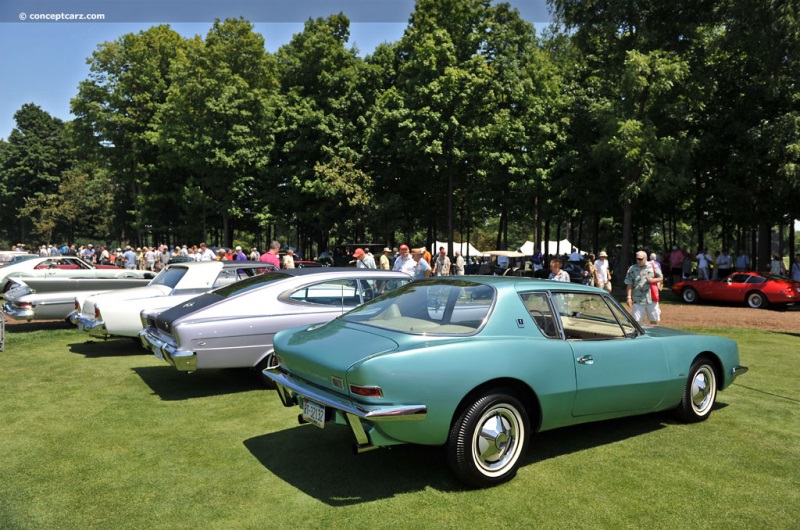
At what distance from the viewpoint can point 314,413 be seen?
14.1 ft

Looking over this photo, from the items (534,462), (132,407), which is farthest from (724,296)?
(132,407)

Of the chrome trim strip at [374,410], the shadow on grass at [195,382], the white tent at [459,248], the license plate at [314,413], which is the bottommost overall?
the shadow on grass at [195,382]

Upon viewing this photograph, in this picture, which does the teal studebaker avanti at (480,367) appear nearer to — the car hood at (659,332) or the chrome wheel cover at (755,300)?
the car hood at (659,332)

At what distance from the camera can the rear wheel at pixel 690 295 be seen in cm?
2098

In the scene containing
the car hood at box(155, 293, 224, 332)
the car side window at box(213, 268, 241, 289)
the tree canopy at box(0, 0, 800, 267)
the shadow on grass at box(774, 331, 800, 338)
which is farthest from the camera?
the tree canopy at box(0, 0, 800, 267)

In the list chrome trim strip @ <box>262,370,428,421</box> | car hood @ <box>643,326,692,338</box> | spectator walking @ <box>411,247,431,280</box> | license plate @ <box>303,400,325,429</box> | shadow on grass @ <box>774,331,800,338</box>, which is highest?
spectator walking @ <box>411,247,431,280</box>

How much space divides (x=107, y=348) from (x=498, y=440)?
27.3 ft

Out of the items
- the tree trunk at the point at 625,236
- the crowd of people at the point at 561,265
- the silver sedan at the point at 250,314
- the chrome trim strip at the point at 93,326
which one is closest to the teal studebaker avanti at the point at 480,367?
the silver sedan at the point at 250,314

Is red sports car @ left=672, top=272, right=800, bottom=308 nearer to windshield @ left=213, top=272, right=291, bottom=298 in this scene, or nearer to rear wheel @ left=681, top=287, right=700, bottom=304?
rear wheel @ left=681, top=287, right=700, bottom=304

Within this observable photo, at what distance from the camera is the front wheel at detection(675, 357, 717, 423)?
573 centimetres

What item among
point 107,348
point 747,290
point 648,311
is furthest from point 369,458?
point 747,290

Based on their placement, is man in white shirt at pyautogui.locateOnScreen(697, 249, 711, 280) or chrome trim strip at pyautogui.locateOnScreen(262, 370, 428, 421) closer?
chrome trim strip at pyautogui.locateOnScreen(262, 370, 428, 421)

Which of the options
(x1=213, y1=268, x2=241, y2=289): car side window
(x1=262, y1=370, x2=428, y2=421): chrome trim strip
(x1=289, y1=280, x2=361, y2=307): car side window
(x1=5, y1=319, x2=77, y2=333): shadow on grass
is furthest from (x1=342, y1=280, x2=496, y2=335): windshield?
(x1=5, y1=319, x2=77, y2=333): shadow on grass

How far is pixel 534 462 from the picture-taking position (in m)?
4.80
